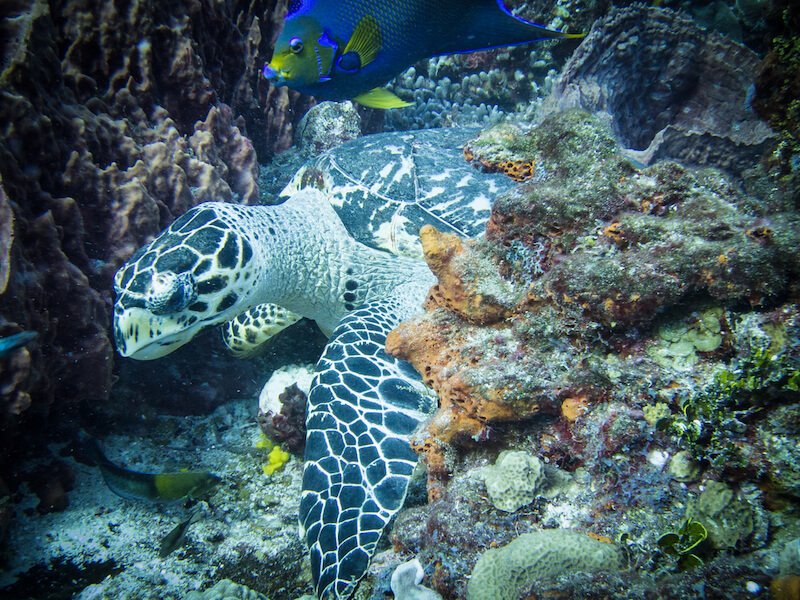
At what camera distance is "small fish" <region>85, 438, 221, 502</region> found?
2314 millimetres

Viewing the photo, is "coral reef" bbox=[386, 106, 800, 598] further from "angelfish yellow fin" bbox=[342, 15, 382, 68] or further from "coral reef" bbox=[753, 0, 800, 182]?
"angelfish yellow fin" bbox=[342, 15, 382, 68]

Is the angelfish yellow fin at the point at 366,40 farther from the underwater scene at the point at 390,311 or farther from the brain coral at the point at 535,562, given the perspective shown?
the brain coral at the point at 535,562

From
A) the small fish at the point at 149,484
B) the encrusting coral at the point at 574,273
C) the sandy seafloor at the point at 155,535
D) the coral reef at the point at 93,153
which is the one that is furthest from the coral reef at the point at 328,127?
the small fish at the point at 149,484

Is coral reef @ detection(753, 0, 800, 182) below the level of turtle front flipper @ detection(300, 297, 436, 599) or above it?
above

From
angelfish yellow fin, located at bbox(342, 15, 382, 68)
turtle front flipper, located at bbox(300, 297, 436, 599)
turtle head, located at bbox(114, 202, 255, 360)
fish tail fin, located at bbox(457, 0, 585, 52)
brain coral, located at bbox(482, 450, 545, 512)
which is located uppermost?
fish tail fin, located at bbox(457, 0, 585, 52)

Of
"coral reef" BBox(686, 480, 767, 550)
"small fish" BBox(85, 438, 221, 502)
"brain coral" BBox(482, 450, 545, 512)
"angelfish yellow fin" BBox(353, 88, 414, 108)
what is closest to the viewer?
"coral reef" BBox(686, 480, 767, 550)

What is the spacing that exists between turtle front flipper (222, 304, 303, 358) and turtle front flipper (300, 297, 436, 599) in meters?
0.91

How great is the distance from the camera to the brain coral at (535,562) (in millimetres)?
1169

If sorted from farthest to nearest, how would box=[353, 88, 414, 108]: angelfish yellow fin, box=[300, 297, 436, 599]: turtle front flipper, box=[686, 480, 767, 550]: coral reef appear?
box=[353, 88, 414, 108]: angelfish yellow fin < box=[300, 297, 436, 599]: turtle front flipper < box=[686, 480, 767, 550]: coral reef

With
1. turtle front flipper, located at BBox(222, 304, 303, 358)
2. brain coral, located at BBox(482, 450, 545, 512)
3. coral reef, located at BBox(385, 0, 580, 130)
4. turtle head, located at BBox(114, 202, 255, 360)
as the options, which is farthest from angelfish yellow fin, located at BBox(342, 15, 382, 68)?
coral reef, located at BBox(385, 0, 580, 130)

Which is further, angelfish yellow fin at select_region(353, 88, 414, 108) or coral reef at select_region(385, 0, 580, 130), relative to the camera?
coral reef at select_region(385, 0, 580, 130)

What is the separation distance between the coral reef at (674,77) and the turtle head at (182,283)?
3.23 meters

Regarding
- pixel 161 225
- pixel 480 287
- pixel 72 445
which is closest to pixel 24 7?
pixel 161 225

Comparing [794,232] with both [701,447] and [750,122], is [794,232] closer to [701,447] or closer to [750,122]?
[701,447]
